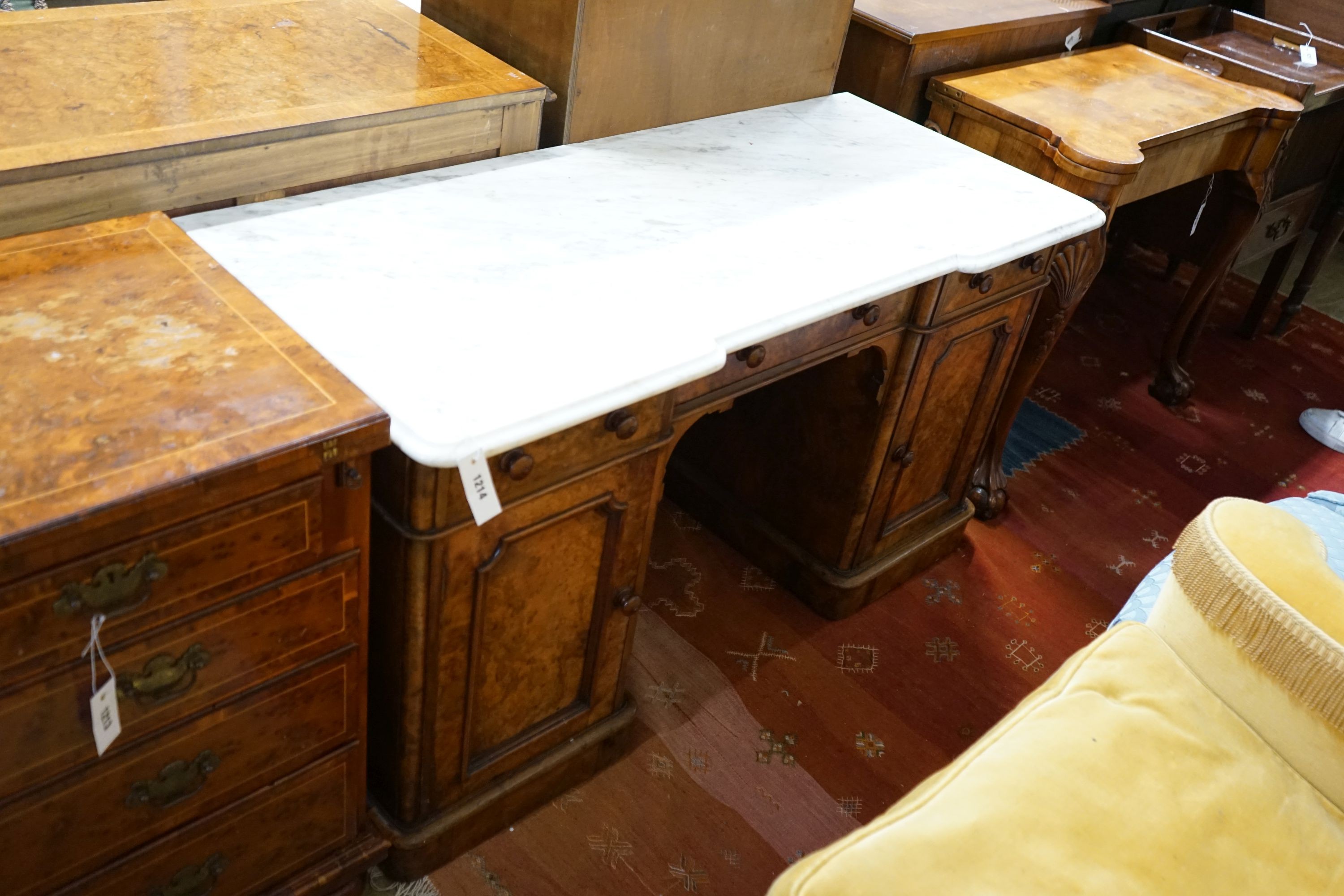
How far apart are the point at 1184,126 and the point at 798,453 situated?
112 centimetres

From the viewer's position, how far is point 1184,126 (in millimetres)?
2418

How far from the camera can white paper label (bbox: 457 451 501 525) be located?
1.17 meters

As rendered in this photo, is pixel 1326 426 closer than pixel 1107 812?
No

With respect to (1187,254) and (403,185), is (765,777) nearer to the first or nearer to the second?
(403,185)

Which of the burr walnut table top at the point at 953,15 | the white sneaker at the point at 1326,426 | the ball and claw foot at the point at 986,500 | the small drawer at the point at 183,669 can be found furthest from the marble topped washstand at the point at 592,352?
the white sneaker at the point at 1326,426

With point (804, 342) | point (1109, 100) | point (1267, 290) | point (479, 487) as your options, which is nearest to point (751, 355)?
point (804, 342)

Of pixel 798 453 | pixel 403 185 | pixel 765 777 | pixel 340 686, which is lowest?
pixel 765 777

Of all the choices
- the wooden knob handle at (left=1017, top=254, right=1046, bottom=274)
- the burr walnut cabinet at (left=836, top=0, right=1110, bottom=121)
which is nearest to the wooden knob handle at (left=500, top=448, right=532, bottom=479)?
the wooden knob handle at (left=1017, top=254, right=1046, bottom=274)

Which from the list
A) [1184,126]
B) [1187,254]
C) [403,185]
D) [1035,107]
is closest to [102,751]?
[403,185]

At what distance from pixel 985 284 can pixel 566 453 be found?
36.0 inches

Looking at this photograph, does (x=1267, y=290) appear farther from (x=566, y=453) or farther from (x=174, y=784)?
(x=174, y=784)

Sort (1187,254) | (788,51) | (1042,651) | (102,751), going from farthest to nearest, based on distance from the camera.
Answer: (1187,254) → (1042,651) → (788,51) → (102,751)

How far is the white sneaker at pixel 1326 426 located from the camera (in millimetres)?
3207

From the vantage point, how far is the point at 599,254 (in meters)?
1.55
